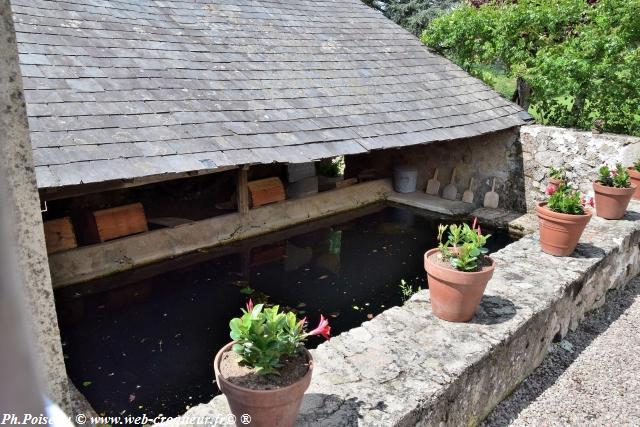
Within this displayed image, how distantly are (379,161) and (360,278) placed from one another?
4.78 m

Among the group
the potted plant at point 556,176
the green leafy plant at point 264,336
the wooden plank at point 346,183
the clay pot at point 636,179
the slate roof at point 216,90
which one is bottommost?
the wooden plank at point 346,183

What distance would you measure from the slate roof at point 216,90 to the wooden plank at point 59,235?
73.0 inches

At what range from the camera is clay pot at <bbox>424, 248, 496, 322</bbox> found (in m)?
3.38

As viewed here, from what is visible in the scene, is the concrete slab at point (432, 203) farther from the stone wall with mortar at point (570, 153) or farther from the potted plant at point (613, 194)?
the potted plant at point (613, 194)

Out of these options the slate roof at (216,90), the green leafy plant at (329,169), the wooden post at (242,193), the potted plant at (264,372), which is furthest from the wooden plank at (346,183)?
the potted plant at (264,372)

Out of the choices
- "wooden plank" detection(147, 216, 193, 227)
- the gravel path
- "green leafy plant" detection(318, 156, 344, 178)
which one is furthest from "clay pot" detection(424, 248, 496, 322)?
"green leafy plant" detection(318, 156, 344, 178)

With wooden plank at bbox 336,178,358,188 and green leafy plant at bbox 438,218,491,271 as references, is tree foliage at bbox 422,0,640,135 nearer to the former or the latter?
wooden plank at bbox 336,178,358,188

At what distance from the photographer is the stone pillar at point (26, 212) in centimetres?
165

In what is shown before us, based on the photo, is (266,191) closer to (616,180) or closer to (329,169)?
(329,169)

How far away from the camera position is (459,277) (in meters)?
3.38

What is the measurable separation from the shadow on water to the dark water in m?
1.67

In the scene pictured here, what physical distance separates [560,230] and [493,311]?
4.84ft

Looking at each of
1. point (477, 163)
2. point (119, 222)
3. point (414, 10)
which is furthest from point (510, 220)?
point (414, 10)

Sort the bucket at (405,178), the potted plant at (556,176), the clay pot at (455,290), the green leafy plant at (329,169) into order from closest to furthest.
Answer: the clay pot at (455,290) → the potted plant at (556,176) → the bucket at (405,178) → the green leafy plant at (329,169)
